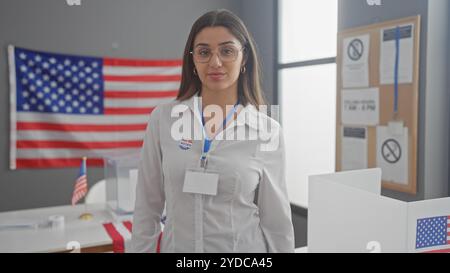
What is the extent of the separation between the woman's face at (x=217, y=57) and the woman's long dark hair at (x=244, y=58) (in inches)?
0.4

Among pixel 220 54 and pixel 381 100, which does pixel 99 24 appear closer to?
pixel 220 54

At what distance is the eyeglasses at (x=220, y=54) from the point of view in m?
0.53

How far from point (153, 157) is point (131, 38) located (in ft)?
0.89

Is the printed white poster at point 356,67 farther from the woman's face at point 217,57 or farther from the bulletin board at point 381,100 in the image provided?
the woman's face at point 217,57

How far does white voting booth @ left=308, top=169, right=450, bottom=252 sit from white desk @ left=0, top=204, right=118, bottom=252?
79 centimetres

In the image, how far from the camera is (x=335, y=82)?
1.43 m

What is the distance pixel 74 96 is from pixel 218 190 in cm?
80

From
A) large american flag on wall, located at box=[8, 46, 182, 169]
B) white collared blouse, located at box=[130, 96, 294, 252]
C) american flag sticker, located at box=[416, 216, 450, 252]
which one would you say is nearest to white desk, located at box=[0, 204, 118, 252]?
large american flag on wall, located at box=[8, 46, 182, 169]

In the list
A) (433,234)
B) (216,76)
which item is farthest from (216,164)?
(433,234)

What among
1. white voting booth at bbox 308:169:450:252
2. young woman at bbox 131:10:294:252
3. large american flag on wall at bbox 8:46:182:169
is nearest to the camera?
white voting booth at bbox 308:169:450:252

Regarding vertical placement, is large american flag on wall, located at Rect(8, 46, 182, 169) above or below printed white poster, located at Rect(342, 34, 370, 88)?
below

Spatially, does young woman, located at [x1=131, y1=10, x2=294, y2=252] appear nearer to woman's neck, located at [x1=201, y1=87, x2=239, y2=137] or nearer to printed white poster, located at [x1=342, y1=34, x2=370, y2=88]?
woman's neck, located at [x1=201, y1=87, x2=239, y2=137]

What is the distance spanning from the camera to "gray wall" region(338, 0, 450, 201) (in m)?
1.14

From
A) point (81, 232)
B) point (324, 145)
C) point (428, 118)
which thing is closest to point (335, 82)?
point (324, 145)
